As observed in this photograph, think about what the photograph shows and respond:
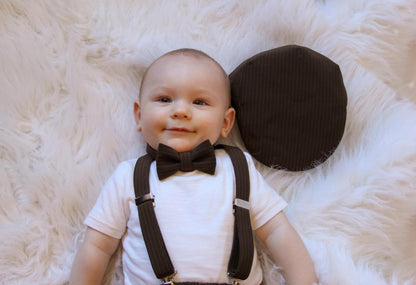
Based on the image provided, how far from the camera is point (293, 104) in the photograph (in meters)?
1.10

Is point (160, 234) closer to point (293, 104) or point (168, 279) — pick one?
point (168, 279)

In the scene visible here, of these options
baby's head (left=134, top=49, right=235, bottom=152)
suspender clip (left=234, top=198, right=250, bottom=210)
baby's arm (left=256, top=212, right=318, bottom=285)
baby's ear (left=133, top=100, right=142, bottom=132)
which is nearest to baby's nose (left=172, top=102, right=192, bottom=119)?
baby's head (left=134, top=49, right=235, bottom=152)

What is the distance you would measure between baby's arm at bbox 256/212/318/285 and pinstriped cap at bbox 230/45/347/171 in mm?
199

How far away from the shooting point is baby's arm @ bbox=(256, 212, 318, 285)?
0.97m

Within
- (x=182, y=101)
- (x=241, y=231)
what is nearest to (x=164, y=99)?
(x=182, y=101)

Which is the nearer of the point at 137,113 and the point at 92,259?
the point at 92,259

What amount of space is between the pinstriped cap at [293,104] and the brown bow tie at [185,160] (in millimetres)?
177

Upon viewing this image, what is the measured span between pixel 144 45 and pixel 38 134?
0.40 metres

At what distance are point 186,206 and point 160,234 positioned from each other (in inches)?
3.8

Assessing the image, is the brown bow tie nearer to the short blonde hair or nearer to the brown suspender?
the brown suspender

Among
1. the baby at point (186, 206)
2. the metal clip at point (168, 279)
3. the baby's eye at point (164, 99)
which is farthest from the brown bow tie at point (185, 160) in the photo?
the metal clip at point (168, 279)

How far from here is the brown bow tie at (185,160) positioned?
981 mm

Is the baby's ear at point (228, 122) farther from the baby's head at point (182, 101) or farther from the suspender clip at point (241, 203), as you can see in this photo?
the suspender clip at point (241, 203)

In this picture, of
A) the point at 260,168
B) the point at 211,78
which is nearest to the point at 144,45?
the point at 211,78
